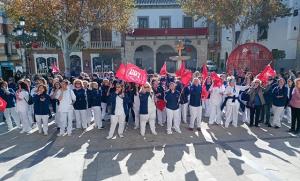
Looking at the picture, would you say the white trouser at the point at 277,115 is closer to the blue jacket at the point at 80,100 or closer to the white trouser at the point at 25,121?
the blue jacket at the point at 80,100

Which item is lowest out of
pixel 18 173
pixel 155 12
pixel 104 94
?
pixel 18 173

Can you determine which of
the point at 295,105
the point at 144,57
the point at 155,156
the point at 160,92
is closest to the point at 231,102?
the point at 295,105

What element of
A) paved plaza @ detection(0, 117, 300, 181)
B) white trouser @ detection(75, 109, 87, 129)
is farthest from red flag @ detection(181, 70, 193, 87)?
white trouser @ detection(75, 109, 87, 129)

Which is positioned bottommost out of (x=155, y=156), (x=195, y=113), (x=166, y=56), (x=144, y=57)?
(x=155, y=156)

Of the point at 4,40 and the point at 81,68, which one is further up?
the point at 4,40

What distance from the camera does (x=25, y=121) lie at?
8234 millimetres

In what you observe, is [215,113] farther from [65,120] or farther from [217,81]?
[65,120]

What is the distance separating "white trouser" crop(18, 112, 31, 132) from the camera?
→ 8.17 metres

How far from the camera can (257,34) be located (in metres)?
24.4

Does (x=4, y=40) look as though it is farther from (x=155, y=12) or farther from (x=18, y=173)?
(x=18, y=173)

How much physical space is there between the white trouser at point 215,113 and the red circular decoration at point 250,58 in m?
4.69

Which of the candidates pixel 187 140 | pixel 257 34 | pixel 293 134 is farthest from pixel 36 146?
pixel 257 34

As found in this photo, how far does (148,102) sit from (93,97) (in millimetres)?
1897

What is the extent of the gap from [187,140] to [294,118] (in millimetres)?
3508
